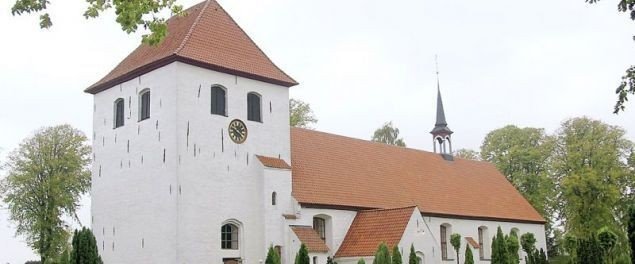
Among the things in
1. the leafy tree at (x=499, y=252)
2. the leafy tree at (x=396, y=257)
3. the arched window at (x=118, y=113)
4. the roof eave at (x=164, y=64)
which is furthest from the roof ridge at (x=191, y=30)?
the leafy tree at (x=499, y=252)

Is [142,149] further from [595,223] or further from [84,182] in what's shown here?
[595,223]

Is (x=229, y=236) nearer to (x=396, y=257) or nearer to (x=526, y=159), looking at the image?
(x=396, y=257)

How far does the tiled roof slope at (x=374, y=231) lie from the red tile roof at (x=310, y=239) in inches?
57.7

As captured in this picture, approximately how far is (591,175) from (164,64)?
79.4 ft

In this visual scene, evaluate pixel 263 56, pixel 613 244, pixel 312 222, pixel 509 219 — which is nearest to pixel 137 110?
pixel 263 56

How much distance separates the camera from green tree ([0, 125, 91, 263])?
35.8 m

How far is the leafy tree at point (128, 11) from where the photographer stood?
26.9 ft

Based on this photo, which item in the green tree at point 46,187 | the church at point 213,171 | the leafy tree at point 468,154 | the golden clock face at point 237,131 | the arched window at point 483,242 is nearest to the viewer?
the church at point 213,171

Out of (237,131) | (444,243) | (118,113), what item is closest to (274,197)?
(237,131)

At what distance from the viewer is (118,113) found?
23.7 metres

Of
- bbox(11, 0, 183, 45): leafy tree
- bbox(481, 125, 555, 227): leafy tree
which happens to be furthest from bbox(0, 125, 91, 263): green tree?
bbox(11, 0, 183, 45): leafy tree

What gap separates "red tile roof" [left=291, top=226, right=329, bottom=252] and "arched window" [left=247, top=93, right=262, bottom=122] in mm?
3732

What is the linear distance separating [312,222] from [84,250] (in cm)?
851

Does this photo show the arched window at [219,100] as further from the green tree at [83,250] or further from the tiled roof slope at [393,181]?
the green tree at [83,250]
